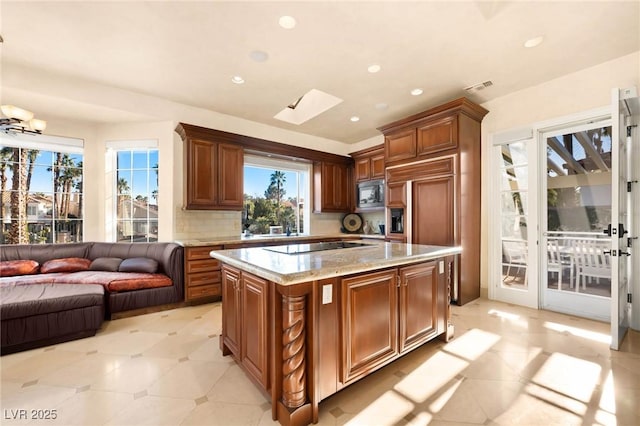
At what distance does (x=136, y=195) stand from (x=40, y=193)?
125 cm

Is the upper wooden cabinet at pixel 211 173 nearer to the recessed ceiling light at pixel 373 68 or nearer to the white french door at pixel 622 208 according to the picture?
the recessed ceiling light at pixel 373 68

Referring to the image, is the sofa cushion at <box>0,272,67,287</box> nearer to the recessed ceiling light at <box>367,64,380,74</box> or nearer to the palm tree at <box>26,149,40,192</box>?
the palm tree at <box>26,149,40,192</box>

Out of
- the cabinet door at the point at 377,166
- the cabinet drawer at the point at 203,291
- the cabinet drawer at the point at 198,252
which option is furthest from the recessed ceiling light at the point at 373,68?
the cabinet drawer at the point at 203,291

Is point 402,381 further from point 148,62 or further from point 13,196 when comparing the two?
point 13,196

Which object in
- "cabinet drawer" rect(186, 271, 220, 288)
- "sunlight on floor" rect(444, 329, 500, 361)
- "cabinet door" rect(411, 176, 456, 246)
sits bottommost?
"sunlight on floor" rect(444, 329, 500, 361)

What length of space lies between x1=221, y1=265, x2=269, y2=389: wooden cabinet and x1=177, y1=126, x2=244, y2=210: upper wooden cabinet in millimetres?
2166

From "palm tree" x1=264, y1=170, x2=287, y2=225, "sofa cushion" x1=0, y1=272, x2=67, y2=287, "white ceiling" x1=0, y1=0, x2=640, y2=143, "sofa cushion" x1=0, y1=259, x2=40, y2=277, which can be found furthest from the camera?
"palm tree" x1=264, y1=170, x2=287, y2=225

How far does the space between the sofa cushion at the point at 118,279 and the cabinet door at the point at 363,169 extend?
3935mm

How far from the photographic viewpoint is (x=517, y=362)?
A: 2193 millimetres

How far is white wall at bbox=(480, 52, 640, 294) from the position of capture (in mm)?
2875

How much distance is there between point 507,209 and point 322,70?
3.15 metres

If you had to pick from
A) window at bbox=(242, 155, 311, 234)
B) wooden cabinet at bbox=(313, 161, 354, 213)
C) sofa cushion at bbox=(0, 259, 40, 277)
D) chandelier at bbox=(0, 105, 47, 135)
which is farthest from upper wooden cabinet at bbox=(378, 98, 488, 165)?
sofa cushion at bbox=(0, 259, 40, 277)

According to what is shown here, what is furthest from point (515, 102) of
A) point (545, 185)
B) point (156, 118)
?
point (156, 118)

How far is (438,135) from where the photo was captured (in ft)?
12.2
